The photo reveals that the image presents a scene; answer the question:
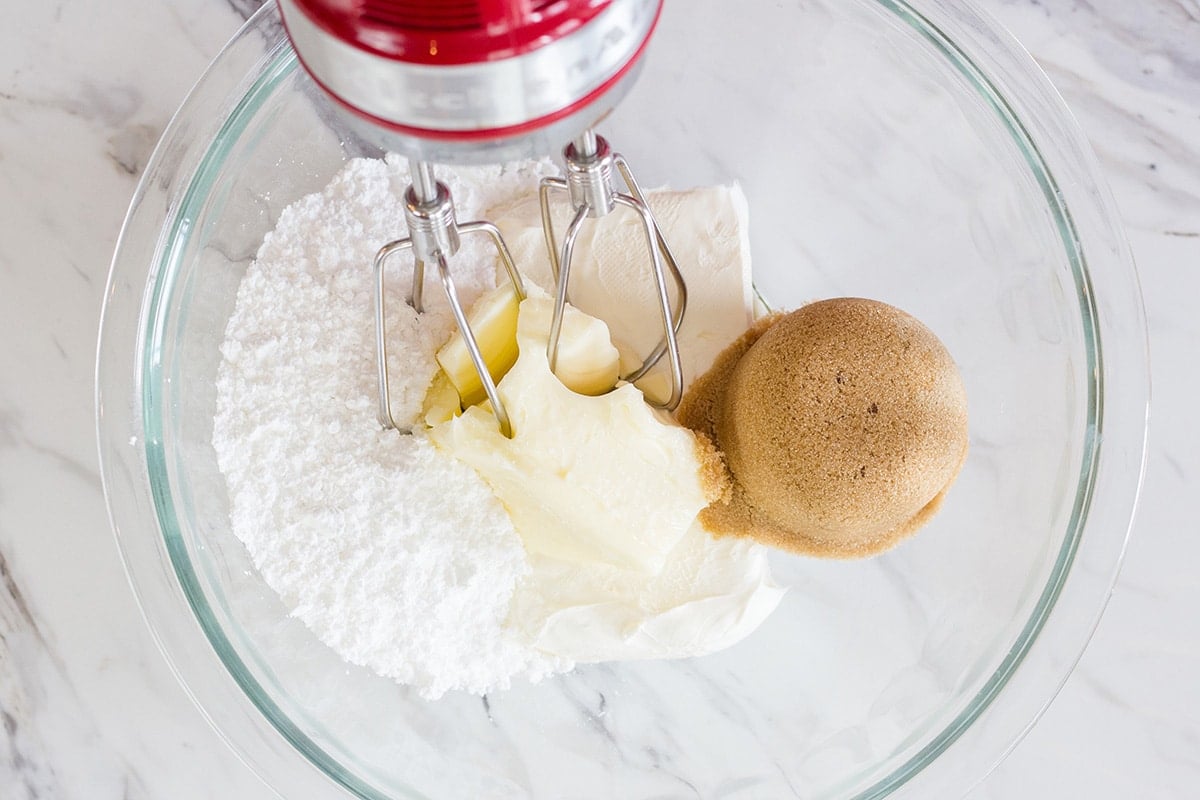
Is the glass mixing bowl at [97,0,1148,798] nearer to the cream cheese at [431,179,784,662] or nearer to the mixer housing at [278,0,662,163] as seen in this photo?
the cream cheese at [431,179,784,662]

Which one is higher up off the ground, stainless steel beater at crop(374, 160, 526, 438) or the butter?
stainless steel beater at crop(374, 160, 526, 438)

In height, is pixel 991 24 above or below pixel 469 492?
above

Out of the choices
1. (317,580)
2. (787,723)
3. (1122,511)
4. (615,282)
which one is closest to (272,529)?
(317,580)

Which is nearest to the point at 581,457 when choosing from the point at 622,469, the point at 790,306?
the point at 622,469

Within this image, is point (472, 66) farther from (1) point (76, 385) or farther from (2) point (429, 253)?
(1) point (76, 385)

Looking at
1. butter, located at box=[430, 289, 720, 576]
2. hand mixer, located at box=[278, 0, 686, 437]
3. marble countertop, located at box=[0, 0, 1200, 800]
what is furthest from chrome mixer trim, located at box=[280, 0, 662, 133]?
marble countertop, located at box=[0, 0, 1200, 800]

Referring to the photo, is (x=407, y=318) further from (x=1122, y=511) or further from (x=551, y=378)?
(x=1122, y=511)
